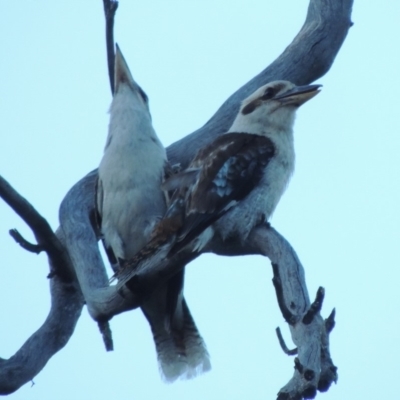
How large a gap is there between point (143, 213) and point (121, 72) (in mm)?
1035

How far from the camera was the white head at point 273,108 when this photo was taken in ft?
16.8

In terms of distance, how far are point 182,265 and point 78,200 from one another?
3.86 ft

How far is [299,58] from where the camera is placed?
19.5ft

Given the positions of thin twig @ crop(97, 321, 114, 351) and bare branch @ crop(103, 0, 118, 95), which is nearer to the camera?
thin twig @ crop(97, 321, 114, 351)

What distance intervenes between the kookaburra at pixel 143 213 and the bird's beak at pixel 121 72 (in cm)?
21

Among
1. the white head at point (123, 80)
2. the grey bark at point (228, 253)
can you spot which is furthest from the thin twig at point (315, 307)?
the white head at point (123, 80)

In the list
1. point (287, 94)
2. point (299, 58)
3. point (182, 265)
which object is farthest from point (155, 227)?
point (299, 58)

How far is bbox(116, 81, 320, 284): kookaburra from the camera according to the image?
4.32m

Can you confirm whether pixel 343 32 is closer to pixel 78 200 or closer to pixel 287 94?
pixel 287 94

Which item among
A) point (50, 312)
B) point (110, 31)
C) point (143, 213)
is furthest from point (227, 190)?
point (50, 312)

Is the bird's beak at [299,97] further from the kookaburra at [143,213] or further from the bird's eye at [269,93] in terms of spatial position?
the kookaburra at [143,213]

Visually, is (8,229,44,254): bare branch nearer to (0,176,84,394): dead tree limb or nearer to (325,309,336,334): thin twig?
(0,176,84,394): dead tree limb

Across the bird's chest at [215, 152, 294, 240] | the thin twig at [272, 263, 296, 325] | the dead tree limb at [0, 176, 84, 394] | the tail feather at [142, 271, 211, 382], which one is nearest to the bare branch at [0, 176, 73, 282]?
the dead tree limb at [0, 176, 84, 394]

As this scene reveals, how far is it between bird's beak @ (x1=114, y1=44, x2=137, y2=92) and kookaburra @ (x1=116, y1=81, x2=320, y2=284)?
2.48 feet
